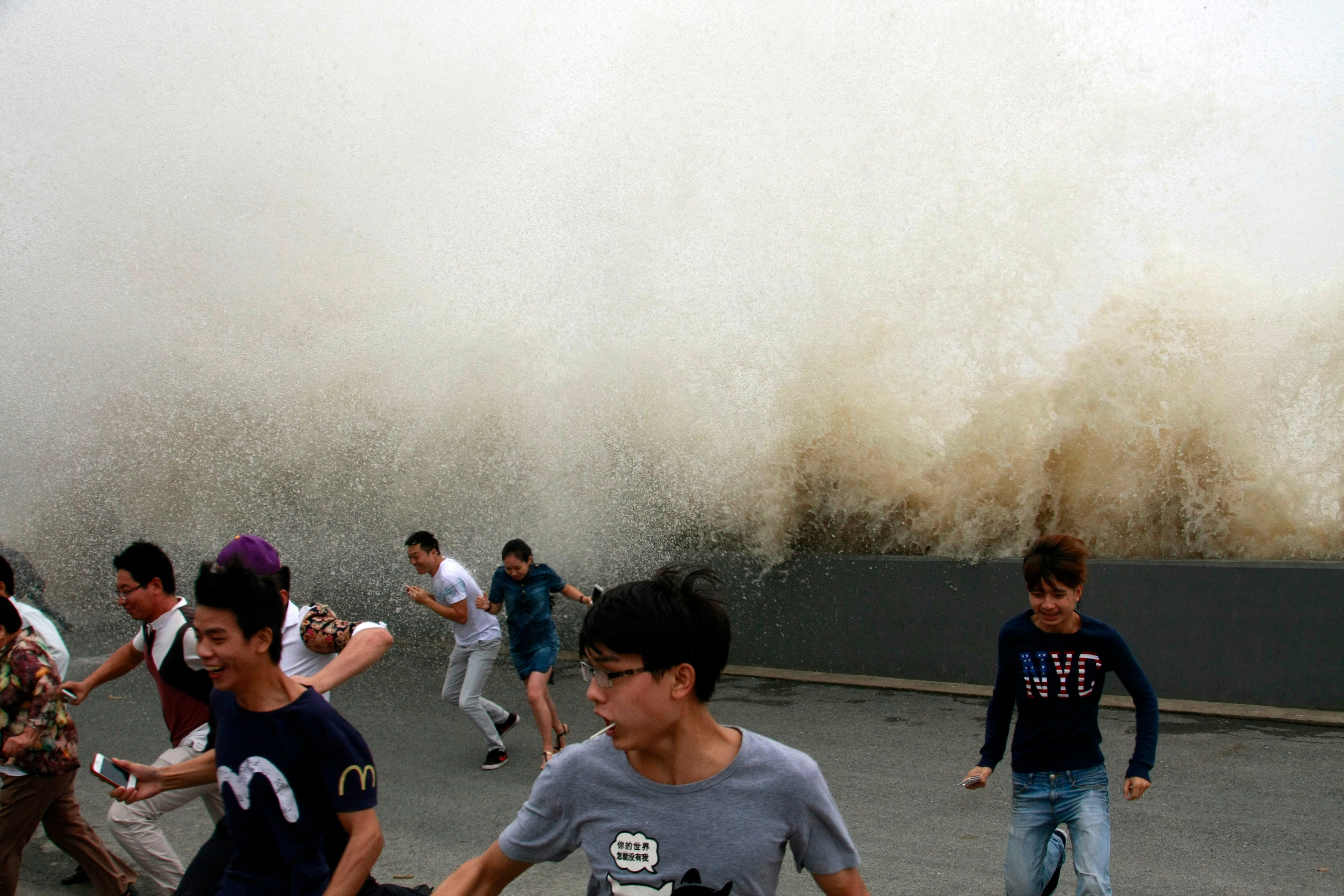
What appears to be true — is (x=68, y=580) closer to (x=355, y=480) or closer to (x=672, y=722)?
(x=355, y=480)

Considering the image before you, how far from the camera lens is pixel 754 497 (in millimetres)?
10188

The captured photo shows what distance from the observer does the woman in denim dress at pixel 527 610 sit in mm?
6930

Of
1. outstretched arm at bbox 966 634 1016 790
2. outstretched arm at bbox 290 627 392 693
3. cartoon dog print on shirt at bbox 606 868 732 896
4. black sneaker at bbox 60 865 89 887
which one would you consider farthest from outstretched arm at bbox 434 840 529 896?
black sneaker at bbox 60 865 89 887

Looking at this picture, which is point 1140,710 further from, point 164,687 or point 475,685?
point 475,685

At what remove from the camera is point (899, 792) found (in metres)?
5.80

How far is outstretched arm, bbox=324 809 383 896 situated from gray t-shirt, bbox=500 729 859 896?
0.72 meters

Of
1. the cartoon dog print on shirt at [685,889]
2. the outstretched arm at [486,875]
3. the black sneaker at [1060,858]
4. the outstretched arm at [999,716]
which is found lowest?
the black sneaker at [1060,858]

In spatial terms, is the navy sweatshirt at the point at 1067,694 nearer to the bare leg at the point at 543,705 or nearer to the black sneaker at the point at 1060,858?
the black sneaker at the point at 1060,858

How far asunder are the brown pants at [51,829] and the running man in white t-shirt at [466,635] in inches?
96.2

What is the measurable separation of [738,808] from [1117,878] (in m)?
3.50

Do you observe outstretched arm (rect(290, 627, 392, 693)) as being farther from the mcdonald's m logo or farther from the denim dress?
the denim dress

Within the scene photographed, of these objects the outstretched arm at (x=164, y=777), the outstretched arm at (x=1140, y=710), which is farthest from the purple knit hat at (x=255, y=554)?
the outstretched arm at (x=1140, y=710)

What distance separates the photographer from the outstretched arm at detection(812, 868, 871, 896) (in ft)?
6.11

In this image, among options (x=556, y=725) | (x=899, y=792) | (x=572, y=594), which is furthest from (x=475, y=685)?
(x=899, y=792)
